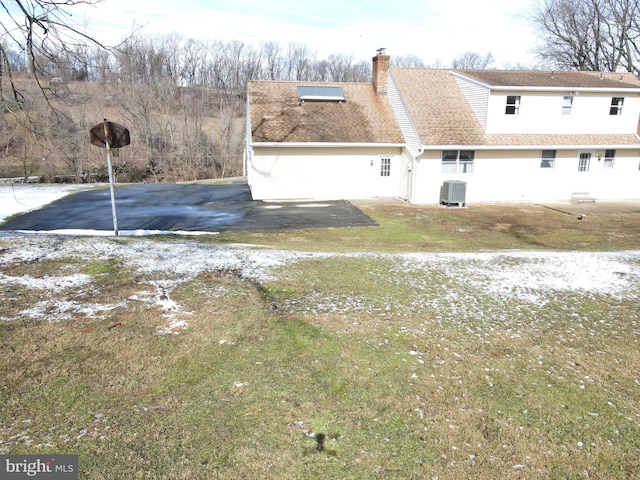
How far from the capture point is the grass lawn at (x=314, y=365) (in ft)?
12.1

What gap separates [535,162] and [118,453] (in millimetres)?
20385

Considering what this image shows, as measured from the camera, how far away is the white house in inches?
734

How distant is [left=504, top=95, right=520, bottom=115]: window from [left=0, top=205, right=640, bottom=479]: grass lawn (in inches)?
469

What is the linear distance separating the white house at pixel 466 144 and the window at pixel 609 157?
47 mm

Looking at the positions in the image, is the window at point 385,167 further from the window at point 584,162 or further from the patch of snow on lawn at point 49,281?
the patch of snow on lawn at point 49,281

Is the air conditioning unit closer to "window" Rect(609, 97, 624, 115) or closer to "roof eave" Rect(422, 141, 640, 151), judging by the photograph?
"roof eave" Rect(422, 141, 640, 151)

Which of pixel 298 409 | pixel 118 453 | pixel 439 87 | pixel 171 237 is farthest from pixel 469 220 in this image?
pixel 118 453

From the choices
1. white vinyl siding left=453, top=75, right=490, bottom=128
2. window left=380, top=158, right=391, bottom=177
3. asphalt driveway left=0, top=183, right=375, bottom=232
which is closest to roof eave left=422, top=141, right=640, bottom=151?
white vinyl siding left=453, top=75, right=490, bottom=128

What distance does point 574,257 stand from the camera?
10070mm

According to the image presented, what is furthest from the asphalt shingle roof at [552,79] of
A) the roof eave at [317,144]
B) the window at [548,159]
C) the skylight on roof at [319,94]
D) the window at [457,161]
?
the skylight on roof at [319,94]

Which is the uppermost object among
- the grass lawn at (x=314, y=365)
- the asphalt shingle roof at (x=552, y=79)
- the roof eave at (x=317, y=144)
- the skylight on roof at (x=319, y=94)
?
the asphalt shingle roof at (x=552, y=79)

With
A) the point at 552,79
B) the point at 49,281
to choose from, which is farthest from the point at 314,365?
the point at 552,79

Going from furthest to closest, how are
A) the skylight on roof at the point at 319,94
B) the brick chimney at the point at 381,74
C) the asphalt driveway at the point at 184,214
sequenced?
the brick chimney at the point at 381,74, the skylight on roof at the point at 319,94, the asphalt driveway at the point at 184,214

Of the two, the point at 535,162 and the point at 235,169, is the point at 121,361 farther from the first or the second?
the point at 235,169
